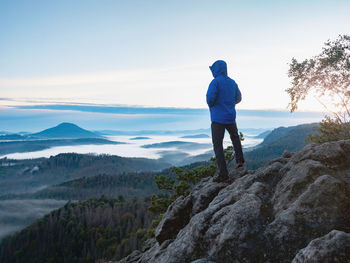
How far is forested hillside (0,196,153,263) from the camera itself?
13838 cm

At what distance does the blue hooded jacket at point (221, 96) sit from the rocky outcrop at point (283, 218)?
9.28 feet

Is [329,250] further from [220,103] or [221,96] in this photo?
[221,96]

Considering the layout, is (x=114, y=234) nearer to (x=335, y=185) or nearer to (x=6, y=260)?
(x=6, y=260)

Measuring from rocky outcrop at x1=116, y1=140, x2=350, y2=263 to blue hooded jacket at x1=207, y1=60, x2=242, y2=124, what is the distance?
9.28 feet

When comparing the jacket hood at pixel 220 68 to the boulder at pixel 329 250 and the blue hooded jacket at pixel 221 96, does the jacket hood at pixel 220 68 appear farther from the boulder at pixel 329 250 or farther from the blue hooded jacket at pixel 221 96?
the boulder at pixel 329 250

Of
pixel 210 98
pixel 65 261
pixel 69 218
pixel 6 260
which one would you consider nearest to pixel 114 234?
pixel 65 261

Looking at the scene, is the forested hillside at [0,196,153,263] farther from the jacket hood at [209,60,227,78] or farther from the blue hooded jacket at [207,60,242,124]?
the jacket hood at [209,60,227,78]

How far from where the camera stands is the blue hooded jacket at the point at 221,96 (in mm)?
10734

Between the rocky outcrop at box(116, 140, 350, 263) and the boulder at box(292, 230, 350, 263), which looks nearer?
the boulder at box(292, 230, 350, 263)

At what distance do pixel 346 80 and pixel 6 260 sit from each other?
639 feet

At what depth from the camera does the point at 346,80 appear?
2728 centimetres

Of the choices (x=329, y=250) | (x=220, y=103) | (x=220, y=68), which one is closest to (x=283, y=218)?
(x=329, y=250)

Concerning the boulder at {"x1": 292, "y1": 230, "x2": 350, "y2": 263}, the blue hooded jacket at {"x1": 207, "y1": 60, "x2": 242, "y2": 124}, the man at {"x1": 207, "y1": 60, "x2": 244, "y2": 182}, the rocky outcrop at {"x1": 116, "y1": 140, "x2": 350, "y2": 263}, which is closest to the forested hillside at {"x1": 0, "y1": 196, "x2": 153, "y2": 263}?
the man at {"x1": 207, "y1": 60, "x2": 244, "y2": 182}

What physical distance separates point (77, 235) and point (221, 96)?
167320 mm
